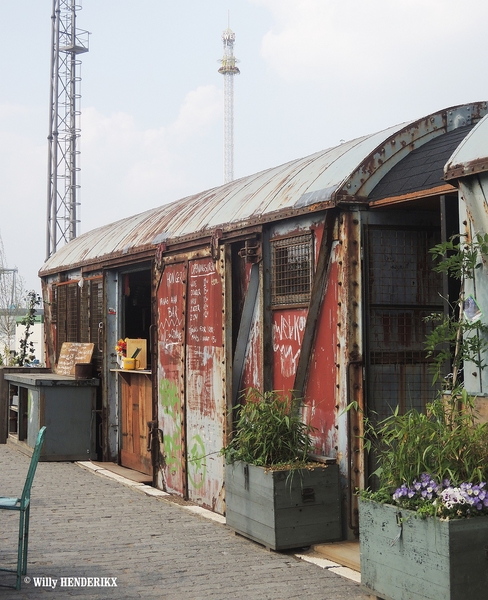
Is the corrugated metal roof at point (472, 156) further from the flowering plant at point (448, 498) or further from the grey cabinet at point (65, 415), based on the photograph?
the grey cabinet at point (65, 415)

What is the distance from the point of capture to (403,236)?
678cm

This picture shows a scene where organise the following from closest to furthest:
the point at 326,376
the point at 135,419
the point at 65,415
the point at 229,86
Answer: the point at 326,376, the point at 135,419, the point at 65,415, the point at 229,86

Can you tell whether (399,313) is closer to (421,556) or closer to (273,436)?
(273,436)

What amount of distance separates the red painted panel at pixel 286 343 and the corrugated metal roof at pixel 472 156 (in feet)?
7.06

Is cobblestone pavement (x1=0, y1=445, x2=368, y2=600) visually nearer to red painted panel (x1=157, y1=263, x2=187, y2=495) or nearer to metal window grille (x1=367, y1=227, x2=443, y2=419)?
red painted panel (x1=157, y1=263, x2=187, y2=495)

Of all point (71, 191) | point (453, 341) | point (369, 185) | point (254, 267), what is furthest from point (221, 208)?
point (71, 191)

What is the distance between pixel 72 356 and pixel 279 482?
289 inches

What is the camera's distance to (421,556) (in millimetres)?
4789

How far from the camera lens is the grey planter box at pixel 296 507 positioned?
6441 mm

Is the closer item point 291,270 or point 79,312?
point 291,270

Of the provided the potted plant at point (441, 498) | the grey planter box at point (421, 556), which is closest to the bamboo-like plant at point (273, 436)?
the potted plant at point (441, 498)

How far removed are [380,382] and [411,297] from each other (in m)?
0.76

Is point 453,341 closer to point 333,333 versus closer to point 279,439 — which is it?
point 333,333

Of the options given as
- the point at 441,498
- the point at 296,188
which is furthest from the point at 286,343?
the point at 441,498
